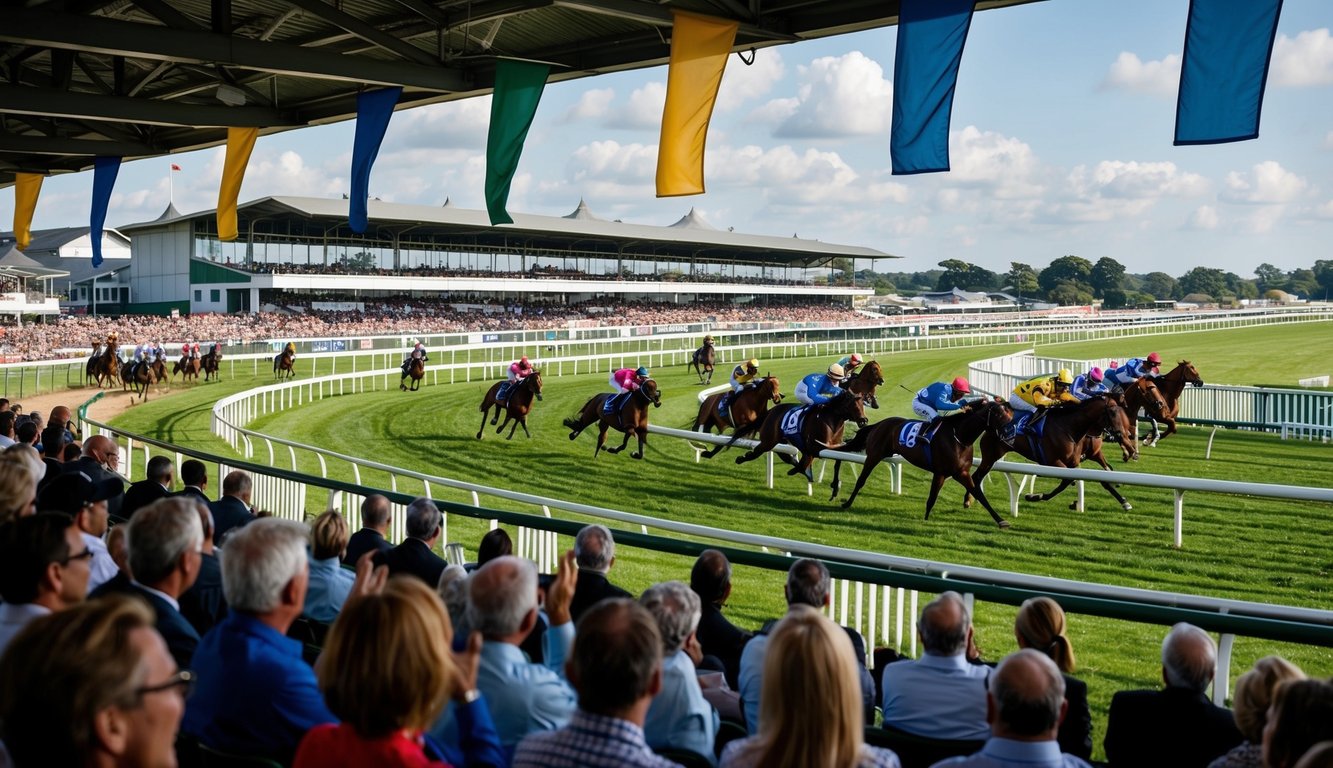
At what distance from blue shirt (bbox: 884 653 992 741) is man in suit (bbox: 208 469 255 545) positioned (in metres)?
3.40

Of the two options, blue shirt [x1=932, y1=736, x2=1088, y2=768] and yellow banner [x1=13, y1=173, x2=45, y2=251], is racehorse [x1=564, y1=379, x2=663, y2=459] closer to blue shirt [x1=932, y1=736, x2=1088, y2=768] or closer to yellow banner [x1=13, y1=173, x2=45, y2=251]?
yellow banner [x1=13, y1=173, x2=45, y2=251]

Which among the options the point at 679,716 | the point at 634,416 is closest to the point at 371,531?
the point at 679,716

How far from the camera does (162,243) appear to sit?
5134cm

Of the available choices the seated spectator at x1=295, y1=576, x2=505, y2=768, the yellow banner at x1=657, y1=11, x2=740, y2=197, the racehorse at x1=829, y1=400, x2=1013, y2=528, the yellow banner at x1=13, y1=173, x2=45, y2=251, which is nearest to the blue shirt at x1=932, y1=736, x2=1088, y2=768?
the seated spectator at x1=295, y1=576, x2=505, y2=768

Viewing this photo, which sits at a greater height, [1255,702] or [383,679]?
[383,679]

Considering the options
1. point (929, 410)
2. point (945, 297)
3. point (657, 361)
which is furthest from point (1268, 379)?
point (945, 297)

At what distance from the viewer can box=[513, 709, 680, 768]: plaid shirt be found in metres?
2.00

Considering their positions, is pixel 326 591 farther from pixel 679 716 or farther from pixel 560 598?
pixel 679 716

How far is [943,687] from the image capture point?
3.04 m

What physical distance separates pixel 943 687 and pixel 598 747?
137 cm

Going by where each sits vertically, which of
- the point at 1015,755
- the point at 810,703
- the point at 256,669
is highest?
the point at 810,703

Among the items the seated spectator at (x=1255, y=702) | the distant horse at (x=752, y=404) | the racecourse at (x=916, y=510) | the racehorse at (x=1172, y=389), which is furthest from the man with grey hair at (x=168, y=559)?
the racehorse at (x=1172, y=389)

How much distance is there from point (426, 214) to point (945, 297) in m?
88.2

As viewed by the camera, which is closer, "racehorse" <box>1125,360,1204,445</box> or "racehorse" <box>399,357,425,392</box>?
"racehorse" <box>1125,360,1204,445</box>
